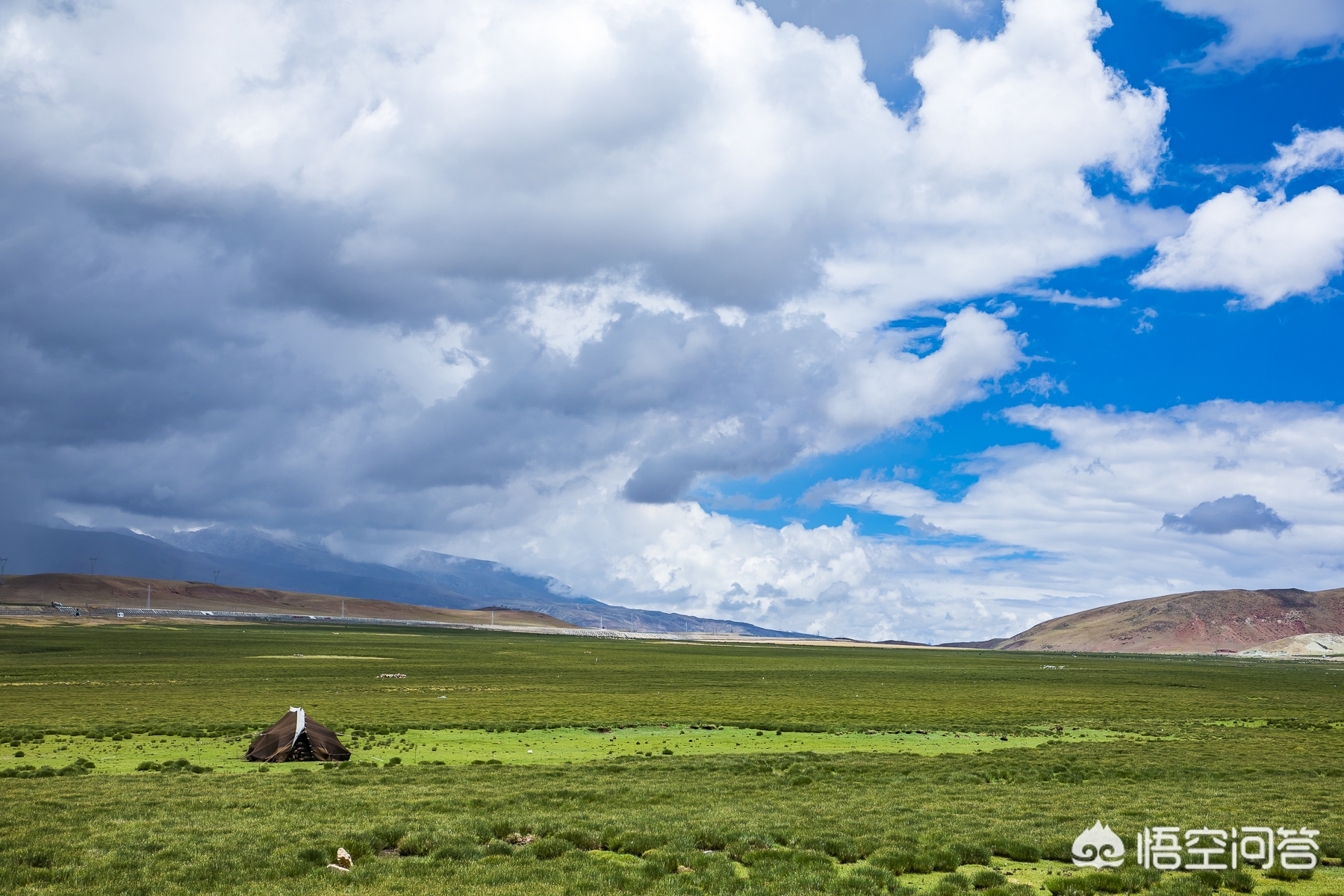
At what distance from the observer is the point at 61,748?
30.5 metres

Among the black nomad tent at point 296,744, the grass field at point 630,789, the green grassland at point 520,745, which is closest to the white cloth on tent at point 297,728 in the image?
the black nomad tent at point 296,744

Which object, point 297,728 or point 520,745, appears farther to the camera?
point 520,745

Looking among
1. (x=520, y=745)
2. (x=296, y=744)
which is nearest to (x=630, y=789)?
(x=296, y=744)

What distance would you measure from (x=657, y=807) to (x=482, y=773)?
7877mm

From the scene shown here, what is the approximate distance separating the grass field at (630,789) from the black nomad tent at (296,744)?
1.16 m

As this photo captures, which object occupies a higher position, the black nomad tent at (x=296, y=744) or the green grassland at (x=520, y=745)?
the black nomad tent at (x=296, y=744)

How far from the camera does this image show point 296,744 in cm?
2752

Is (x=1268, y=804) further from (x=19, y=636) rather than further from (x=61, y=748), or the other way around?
(x=19, y=636)

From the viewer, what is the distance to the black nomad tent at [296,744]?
27.4m

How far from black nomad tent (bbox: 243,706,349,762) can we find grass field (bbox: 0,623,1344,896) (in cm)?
116

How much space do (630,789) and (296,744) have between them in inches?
494

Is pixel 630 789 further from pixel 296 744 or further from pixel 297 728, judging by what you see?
pixel 297 728

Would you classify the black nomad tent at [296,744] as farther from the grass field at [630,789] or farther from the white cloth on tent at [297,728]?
the grass field at [630,789]

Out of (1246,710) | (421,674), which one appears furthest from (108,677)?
(1246,710)
